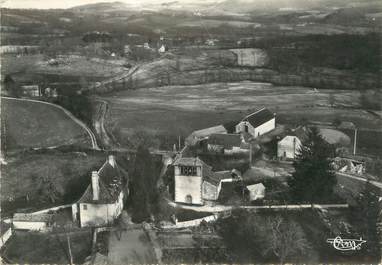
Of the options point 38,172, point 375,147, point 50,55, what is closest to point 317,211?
point 375,147

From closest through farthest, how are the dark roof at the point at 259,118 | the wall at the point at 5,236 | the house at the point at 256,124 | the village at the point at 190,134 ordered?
the wall at the point at 5,236 < the village at the point at 190,134 < the house at the point at 256,124 < the dark roof at the point at 259,118

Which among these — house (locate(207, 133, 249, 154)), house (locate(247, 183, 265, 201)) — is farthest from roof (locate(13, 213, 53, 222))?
house (locate(207, 133, 249, 154))

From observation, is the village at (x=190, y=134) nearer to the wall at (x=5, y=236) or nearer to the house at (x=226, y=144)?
the house at (x=226, y=144)

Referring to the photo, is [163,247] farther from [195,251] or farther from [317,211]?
[317,211]

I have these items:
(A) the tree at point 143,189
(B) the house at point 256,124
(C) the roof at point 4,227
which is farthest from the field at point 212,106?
(C) the roof at point 4,227

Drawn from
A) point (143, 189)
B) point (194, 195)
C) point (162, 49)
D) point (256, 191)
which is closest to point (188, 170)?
point (194, 195)

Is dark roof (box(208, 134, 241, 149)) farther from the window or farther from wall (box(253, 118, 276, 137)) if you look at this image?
the window
